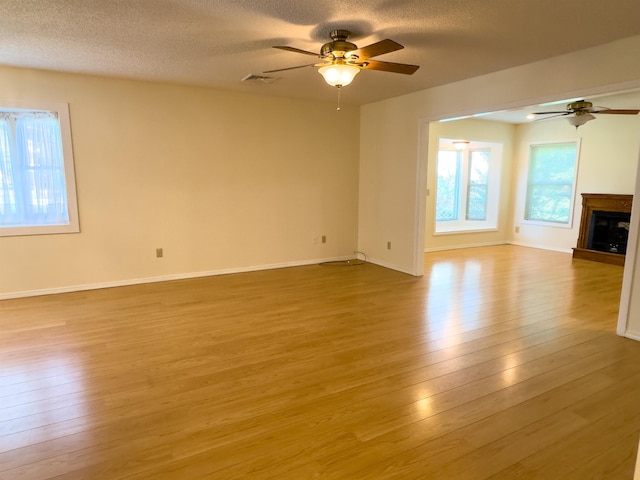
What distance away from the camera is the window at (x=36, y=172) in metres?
4.09

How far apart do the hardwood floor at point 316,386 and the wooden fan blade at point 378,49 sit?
216cm

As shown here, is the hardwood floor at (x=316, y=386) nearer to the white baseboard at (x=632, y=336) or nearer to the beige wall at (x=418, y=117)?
the white baseboard at (x=632, y=336)

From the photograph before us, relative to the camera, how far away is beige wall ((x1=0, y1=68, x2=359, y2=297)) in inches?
170

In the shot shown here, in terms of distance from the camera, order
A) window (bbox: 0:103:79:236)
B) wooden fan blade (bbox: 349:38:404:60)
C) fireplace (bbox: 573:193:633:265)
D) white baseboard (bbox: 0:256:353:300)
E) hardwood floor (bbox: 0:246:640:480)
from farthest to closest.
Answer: fireplace (bbox: 573:193:633:265) → white baseboard (bbox: 0:256:353:300) → window (bbox: 0:103:79:236) → wooden fan blade (bbox: 349:38:404:60) → hardwood floor (bbox: 0:246:640:480)

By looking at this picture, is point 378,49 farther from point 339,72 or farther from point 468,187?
point 468,187

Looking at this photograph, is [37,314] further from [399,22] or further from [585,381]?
[585,381]

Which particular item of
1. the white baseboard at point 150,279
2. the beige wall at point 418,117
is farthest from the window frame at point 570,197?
the white baseboard at point 150,279

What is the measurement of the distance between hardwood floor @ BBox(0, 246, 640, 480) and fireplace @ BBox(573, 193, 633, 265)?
2.39m

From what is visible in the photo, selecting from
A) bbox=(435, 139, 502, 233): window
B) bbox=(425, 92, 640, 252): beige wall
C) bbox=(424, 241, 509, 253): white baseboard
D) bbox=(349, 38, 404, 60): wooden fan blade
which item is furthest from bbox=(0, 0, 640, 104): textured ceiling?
bbox=(435, 139, 502, 233): window

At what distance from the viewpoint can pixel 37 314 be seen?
147 inches

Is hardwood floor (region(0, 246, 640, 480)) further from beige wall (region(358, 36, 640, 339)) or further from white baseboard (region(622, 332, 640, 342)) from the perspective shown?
beige wall (region(358, 36, 640, 339))

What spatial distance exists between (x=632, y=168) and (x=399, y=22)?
215 inches

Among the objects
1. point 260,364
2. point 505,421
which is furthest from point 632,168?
point 260,364

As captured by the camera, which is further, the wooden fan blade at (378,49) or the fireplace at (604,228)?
the fireplace at (604,228)
